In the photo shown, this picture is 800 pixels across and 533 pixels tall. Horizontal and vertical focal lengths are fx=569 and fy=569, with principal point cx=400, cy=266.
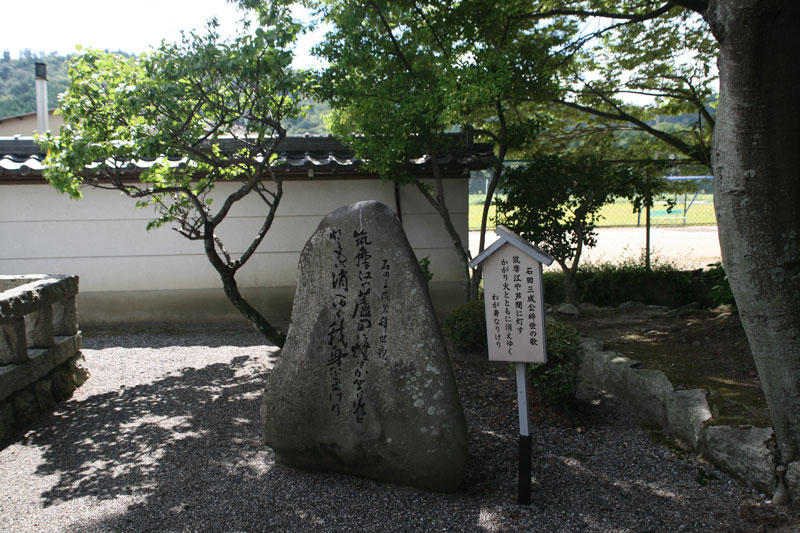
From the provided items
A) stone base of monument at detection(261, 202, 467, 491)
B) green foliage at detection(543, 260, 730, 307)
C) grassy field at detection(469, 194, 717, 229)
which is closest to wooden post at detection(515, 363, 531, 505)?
stone base of monument at detection(261, 202, 467, 491)

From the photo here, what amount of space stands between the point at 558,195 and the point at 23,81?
134ft

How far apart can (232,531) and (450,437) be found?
4.82ft

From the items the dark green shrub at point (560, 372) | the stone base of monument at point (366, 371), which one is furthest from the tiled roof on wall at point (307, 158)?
the stone base of monument at point (366, 371)

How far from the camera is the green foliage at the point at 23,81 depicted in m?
28.6

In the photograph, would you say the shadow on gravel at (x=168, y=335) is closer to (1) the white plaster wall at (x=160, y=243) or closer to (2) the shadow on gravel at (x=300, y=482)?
(1) the white plaster wall at (x=160, y=243)

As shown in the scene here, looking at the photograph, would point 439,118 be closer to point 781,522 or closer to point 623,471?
point 623,471

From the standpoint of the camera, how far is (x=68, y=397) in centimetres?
607

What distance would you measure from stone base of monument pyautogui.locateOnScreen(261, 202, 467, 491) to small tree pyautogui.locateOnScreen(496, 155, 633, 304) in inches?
182

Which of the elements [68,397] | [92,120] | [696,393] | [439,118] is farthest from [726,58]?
[68,397]

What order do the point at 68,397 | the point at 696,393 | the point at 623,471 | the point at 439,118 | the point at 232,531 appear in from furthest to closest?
the point at 439,118 < the point at 68,397 < the point at 696,393 < the point at 623,471 < the point at 232,531

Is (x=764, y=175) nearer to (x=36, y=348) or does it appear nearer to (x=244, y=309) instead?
(x=244, y=309)

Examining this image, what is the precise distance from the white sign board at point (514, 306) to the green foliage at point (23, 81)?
97.8 feet

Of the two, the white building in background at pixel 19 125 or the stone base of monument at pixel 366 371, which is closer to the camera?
the stone base of monument at pixel 366 371

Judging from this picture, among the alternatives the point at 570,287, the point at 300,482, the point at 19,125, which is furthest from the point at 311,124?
the point at 300,482
